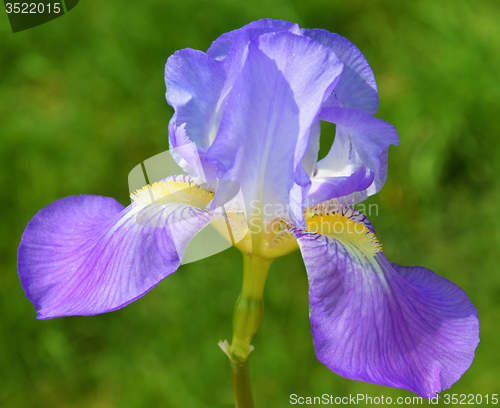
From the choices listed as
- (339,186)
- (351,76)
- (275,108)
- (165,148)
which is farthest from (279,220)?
(165,148)

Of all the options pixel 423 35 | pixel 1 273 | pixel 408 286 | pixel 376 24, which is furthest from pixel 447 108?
pixel 1 273

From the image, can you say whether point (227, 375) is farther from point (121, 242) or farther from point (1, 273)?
point (121, 242)

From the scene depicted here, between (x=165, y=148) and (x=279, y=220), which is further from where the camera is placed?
(x=165, y=148)

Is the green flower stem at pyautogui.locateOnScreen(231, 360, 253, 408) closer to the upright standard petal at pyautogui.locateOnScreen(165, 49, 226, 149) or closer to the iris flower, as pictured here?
the iris flower

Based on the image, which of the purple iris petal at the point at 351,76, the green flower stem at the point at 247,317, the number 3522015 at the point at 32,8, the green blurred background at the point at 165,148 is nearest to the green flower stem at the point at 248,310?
the green flower stem at the point at 247,317

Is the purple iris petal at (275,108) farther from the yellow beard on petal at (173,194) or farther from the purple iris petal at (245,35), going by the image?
the yellow beard on petal at (173,194)

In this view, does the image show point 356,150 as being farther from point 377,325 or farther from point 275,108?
point 377,325
